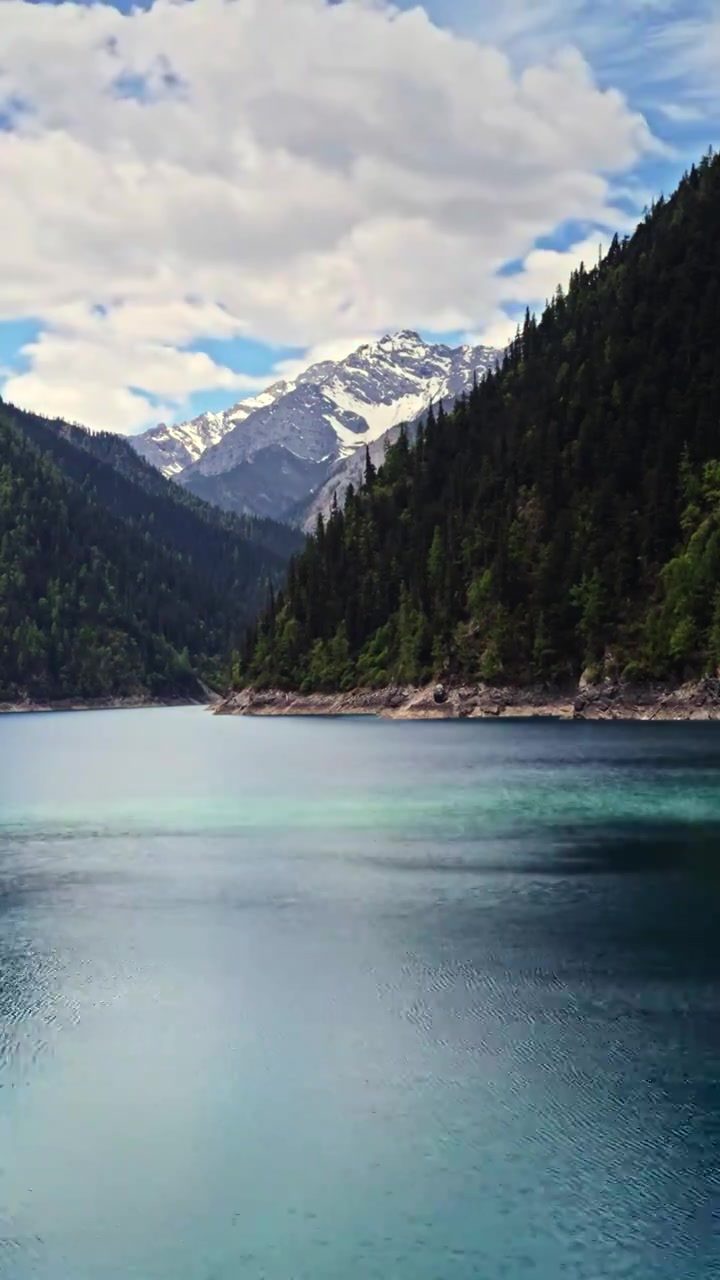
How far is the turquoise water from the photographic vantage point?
66.5 feet

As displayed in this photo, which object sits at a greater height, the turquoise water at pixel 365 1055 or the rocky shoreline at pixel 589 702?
the rocky shoreline at pixel 589 702

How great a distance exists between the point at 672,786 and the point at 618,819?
14.3m

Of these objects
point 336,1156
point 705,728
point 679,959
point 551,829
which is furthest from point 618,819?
point 705,728

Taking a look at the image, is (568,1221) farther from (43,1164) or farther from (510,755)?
(510,755)

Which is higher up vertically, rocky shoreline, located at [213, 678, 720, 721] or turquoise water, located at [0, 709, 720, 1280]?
rocky shoreline, located at [213, 678, 720, 721]

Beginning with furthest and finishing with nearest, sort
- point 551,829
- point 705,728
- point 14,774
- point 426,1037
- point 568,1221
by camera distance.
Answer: point 705,728 < point 14,774 < point 551,829 < point 426,1037 < point 568,1221

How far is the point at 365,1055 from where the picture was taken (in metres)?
29.3

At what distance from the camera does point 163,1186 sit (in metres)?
22.3

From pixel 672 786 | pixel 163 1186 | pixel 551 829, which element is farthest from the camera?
pixel 672 786

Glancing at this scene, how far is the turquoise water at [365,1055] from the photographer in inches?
798

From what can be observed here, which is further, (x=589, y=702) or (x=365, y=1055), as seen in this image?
(x=589, y=702)

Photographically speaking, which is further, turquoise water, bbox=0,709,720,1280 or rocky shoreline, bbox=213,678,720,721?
rocky shoreline, bbox=213,678,720,721

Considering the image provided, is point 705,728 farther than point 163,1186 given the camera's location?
Yes

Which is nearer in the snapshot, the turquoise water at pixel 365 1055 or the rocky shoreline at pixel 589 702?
the turquoise water at pixel 365 1055
